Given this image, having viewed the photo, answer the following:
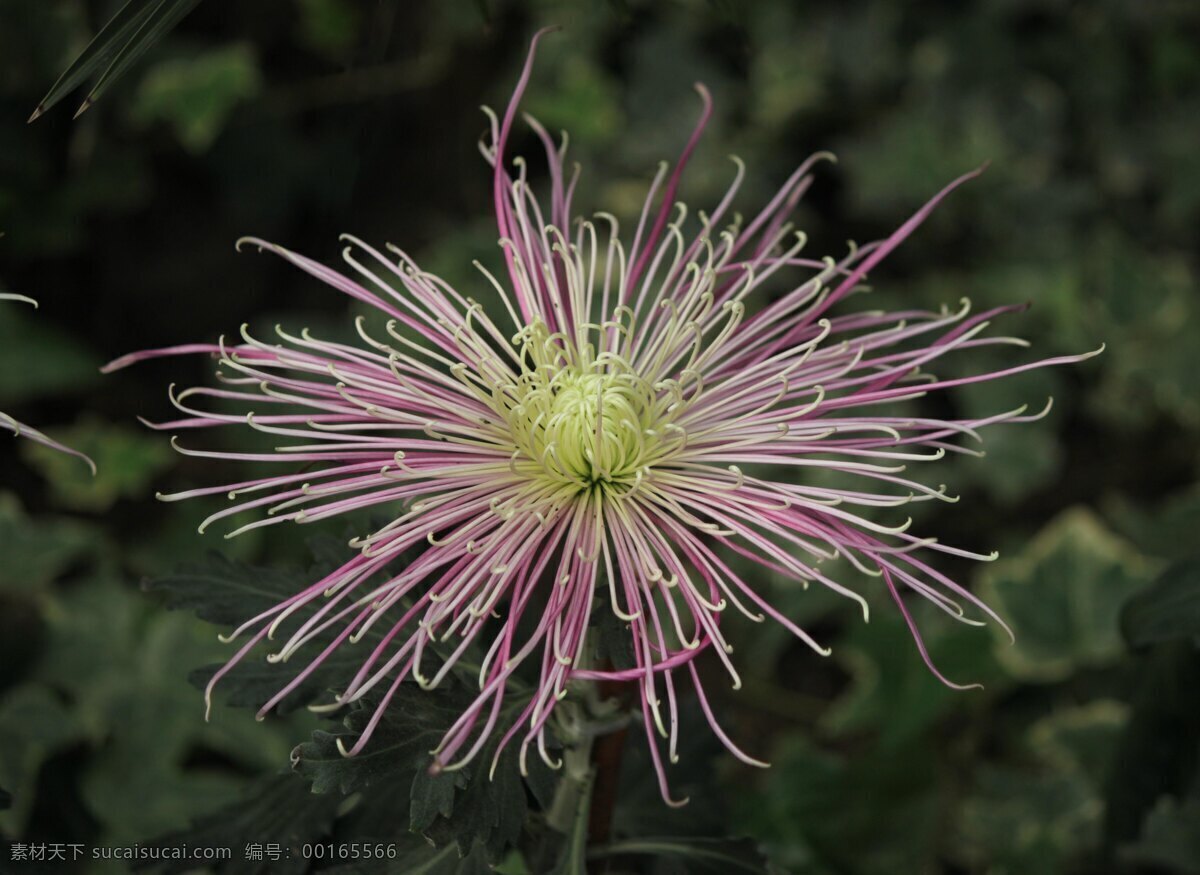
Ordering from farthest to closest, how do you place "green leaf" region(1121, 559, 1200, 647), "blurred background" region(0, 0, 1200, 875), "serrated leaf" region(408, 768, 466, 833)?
"blurred background" region(0, 0, 1200, 875)
"green leaf" region(1121, 559, 1200, 647)
"serrated leaf" region(408, 768, 466, 833)

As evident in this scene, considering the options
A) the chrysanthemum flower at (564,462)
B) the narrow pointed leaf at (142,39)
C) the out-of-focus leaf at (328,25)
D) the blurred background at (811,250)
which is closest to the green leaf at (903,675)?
the blurred background at (811,250)

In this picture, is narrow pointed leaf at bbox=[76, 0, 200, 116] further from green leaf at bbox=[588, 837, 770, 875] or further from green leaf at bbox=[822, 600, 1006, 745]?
green leaf at bbox=[822, 600, 1006, 745]

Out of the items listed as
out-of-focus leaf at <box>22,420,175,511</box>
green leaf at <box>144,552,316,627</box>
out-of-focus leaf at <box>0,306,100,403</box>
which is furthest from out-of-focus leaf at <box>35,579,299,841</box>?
green leaf at <box>144,552,316,627</box>

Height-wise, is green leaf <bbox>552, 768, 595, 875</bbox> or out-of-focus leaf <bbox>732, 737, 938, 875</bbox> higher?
out-of-focus leaf <bbox>732, 737, 938, 875</bbox>

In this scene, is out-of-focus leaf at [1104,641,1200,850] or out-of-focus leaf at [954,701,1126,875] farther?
out-of-focus leaf at [954,701,1126,875]

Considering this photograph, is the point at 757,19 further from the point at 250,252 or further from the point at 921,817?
the point at 921,817

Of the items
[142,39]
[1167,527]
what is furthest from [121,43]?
[1167,527]

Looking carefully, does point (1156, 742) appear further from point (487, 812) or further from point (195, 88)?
point (195, 88)

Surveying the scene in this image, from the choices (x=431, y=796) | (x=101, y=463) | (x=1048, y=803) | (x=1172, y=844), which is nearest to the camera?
(x=431, y=796)
